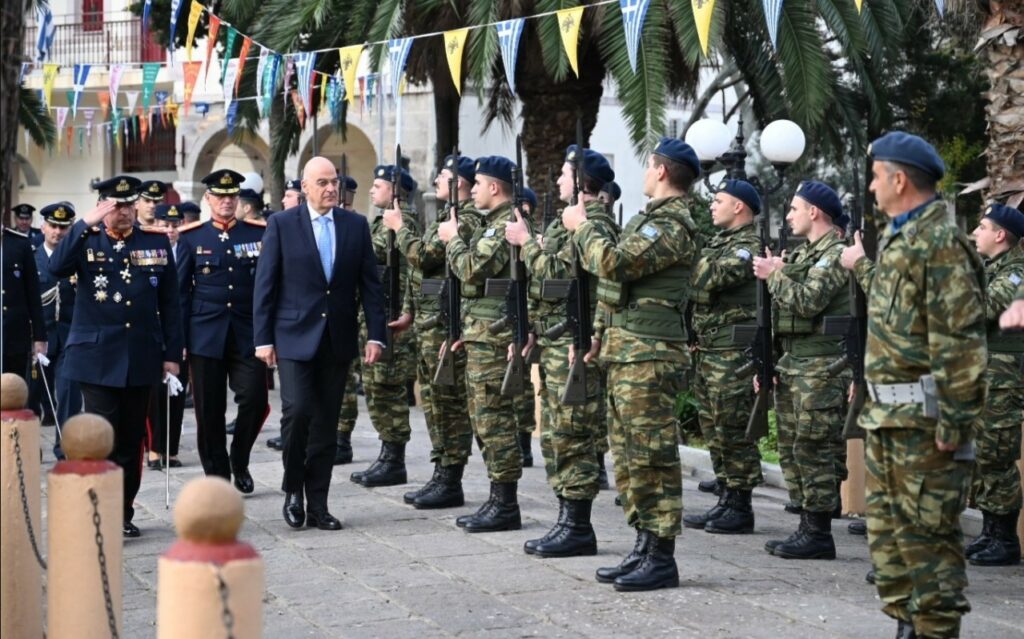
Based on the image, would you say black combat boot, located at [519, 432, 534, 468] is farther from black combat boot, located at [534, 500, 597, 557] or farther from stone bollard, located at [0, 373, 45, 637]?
stone bollard, located at [0, 373, 45, 637]

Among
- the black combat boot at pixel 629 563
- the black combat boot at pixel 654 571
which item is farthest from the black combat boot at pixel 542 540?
the black combat boot at pixel 654 571

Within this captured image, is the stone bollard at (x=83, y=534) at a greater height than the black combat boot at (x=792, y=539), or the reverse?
the stone bollard at (x=83, y=534)

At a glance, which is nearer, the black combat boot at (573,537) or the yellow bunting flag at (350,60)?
the black combat boot at (573,537)

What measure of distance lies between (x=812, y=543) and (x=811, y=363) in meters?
0.97

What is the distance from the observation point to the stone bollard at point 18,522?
5.40 m

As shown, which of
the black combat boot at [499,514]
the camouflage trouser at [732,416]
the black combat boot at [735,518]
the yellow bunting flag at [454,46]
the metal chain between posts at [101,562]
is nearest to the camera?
the metal chain between posts at [101,562]

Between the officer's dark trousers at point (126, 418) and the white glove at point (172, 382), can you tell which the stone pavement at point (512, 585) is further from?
the white glove at point (172, 382)

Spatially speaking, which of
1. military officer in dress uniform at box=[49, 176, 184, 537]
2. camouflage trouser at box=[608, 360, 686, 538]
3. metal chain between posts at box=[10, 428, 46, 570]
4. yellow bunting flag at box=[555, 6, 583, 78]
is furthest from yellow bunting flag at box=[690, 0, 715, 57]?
metal chain between posts at box=[10, 428, 46, 570]

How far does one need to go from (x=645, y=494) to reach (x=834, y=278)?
185 cm

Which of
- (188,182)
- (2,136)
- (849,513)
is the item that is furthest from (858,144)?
(188,182)

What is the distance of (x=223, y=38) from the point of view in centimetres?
1958

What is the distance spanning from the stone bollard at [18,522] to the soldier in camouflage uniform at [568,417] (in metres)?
2.96

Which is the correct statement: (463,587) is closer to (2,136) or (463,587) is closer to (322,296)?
(322,296)

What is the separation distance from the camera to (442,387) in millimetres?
9570
